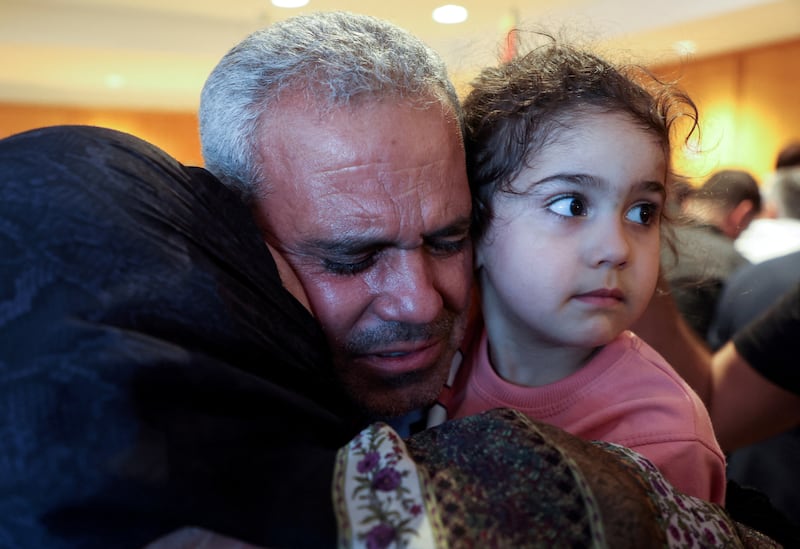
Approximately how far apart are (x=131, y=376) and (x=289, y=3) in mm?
5461

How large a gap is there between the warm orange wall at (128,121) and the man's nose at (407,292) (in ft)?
23.5

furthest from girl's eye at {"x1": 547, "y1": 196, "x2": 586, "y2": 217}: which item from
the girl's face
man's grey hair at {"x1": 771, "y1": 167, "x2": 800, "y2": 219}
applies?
man's grey hair at {"x1": 771, "y1": 167, "x2": 800, "y2": 219}

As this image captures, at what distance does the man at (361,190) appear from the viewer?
949 mm

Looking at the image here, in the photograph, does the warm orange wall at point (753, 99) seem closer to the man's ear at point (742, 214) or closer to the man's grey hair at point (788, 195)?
the man's grey hair at point (788, 195)

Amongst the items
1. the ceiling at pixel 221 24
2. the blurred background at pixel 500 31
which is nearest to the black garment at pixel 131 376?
the ceiling at pixel 221 24

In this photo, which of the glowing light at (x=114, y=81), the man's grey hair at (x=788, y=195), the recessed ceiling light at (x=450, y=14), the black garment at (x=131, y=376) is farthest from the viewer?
the glowing light at (x=114, y=81)

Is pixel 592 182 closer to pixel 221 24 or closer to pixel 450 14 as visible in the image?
pixel 450 14

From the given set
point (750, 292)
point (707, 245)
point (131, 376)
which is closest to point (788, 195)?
point (707, 245)

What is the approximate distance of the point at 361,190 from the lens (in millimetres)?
947

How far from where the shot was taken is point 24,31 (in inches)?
215

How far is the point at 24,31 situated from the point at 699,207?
570cm

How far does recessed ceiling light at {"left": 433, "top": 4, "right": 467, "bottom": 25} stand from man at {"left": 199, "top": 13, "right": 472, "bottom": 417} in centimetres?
492

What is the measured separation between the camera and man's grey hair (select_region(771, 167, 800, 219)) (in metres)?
3.16

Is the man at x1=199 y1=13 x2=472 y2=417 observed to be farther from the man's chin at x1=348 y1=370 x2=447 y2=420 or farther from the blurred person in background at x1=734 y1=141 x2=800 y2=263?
the blurred person in background at x1=734 y1=141 x2=800 y2=263
